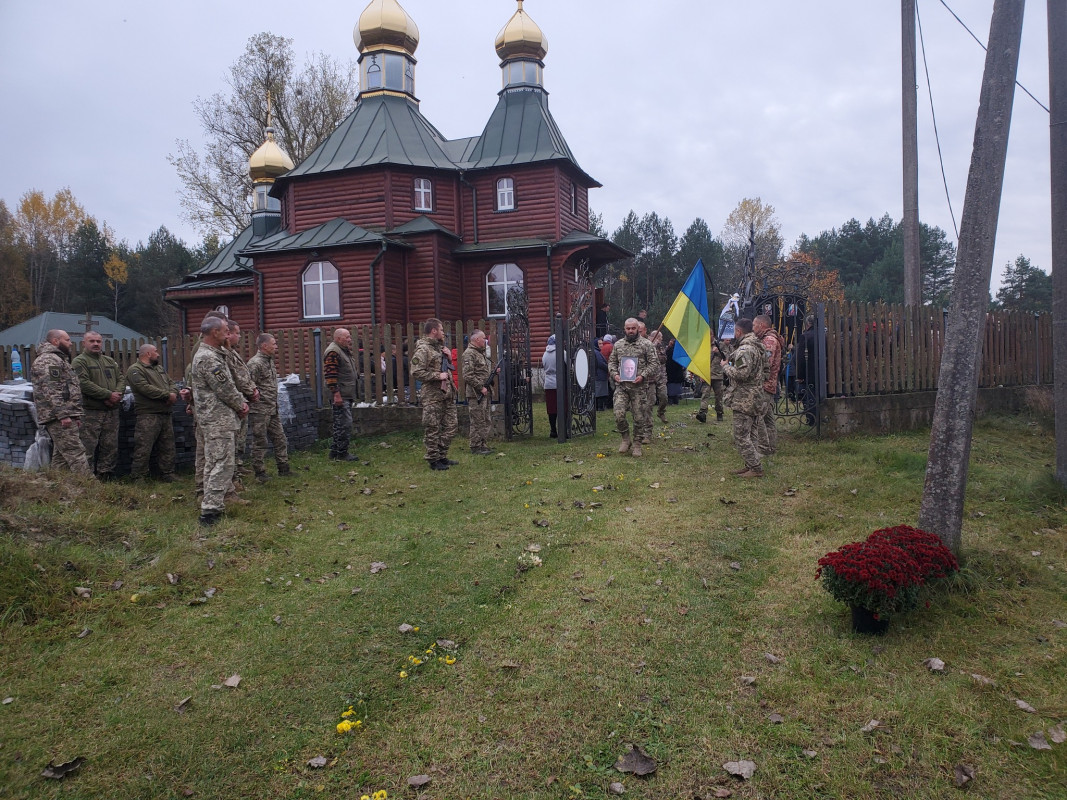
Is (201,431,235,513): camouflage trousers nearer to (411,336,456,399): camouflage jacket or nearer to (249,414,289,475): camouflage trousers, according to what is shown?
(249,414,289,475): camouflage trousers

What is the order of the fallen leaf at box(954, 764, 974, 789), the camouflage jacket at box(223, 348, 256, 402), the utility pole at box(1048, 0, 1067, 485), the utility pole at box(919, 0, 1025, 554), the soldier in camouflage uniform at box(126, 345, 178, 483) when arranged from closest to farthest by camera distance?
the fallen leaf at box(954, 764, 974, 789) → the utility pole at box(919, 0, 1025, 554) → the utility pole at box(1048, 0, 1067, 485) → the camouflage jacket at box(223, 348, 256, 402) → the soldier in camouflage uniform at box(126, 345, 178, 483)

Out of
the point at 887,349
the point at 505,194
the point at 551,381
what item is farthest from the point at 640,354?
the point at 505,194

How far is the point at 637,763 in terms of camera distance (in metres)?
3.55

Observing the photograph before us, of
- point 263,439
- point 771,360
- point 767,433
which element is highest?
point 771,360

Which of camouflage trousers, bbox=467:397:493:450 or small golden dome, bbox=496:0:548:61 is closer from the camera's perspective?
camouflage trousers, bbox=467:397:493:450

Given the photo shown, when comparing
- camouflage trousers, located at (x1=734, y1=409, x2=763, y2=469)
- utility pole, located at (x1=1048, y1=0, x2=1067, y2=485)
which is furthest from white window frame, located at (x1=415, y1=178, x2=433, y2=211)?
utility pole, located at (x1=1048, y1=0, x2=1067, y2=485)

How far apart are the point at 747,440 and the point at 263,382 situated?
665cm

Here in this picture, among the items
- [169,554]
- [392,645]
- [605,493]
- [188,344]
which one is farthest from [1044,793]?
[188,344]

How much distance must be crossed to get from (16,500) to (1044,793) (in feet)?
26.5

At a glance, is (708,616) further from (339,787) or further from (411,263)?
(411,263)

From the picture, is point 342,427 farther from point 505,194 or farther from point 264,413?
point 505,194

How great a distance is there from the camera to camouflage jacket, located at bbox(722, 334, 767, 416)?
904 centimetres

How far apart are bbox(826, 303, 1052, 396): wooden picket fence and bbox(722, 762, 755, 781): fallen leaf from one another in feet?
28.5

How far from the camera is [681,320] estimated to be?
11133mm
